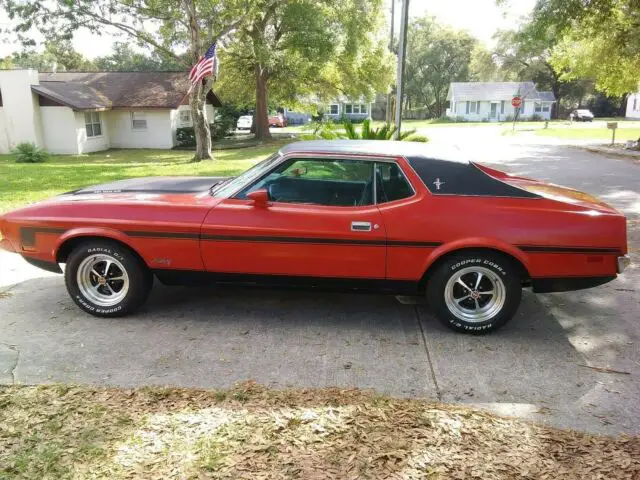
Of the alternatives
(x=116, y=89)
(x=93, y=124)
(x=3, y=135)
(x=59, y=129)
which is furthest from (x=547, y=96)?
(x=3, y=135)

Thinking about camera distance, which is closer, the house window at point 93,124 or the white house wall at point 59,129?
the white house wall at point 59,129

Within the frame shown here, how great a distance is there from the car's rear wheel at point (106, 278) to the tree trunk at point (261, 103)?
27.1 meters

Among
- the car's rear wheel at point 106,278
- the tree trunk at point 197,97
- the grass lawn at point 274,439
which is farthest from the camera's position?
the tree trunk at point 197,97

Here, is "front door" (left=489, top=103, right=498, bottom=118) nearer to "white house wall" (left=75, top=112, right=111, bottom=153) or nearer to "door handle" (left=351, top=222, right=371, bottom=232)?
"white house wall" (left=75, top=112, right=111, bottom=153)

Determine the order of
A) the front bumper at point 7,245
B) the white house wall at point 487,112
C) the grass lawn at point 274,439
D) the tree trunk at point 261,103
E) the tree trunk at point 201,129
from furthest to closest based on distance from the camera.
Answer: the white house wall at point 487,112, the tree trunk at point 261,103, the tree trunk at point 201,129, the front bumper at point 7,245, the grass lawn at point 274,439

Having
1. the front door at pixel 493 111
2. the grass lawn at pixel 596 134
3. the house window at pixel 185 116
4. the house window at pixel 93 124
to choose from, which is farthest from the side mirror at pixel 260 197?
the front door at pixel 493 111

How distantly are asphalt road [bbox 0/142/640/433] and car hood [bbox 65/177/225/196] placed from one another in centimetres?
104

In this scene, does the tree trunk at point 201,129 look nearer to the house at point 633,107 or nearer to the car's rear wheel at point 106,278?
the car's rear wheel at point 106,278

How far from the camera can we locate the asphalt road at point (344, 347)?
3564mm

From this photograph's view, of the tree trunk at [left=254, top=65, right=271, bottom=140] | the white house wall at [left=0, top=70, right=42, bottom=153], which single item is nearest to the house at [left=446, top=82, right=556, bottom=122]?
the tree trunk at [left=254, top=65, right=271, bottom=140]

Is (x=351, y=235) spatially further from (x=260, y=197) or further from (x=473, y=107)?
(x=473, y=107)

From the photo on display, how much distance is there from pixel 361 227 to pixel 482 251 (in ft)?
3.19

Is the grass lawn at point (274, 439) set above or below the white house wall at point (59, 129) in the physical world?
below

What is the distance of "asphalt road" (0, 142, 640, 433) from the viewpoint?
3.56m
